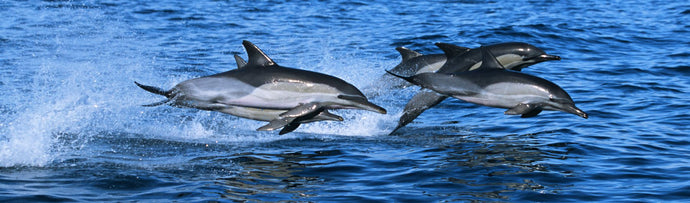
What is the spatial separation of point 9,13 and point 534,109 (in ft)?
73.8

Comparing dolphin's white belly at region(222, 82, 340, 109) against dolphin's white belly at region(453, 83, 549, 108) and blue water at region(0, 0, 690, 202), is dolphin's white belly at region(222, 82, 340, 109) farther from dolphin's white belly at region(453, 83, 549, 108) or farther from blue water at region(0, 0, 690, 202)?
dolphin's white belly at region(453, 83, 549, 108)

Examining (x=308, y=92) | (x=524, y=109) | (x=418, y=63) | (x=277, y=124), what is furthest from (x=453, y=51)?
(x=277, y=124)

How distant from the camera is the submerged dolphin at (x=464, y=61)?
11.8 m

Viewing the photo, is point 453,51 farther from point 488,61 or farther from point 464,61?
point 488,61

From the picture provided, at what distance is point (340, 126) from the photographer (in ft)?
43.3

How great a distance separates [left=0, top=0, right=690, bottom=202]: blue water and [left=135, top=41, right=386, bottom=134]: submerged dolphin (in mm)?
696

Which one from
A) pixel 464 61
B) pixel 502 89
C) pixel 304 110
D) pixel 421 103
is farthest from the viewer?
pixel 464 61

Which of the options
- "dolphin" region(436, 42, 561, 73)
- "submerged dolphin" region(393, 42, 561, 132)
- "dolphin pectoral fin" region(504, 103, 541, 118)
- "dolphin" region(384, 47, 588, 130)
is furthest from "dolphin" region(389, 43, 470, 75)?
"dolphin pectoral fin" region(504, 103, 541, 118)

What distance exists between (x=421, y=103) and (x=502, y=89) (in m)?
1.89

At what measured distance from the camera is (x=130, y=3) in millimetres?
32438

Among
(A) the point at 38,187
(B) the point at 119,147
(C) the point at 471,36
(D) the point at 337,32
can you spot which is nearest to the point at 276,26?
(D) the point at 337,32

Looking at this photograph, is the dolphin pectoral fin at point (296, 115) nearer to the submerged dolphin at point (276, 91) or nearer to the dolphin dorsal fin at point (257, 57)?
the submerged dolphin at point (276, 91)

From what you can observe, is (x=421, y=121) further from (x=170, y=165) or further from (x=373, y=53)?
(x=373, y=53)

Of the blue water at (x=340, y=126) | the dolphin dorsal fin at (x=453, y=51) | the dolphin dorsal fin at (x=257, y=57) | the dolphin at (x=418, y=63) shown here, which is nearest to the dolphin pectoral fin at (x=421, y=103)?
the blue water at (x=340, y=126)
